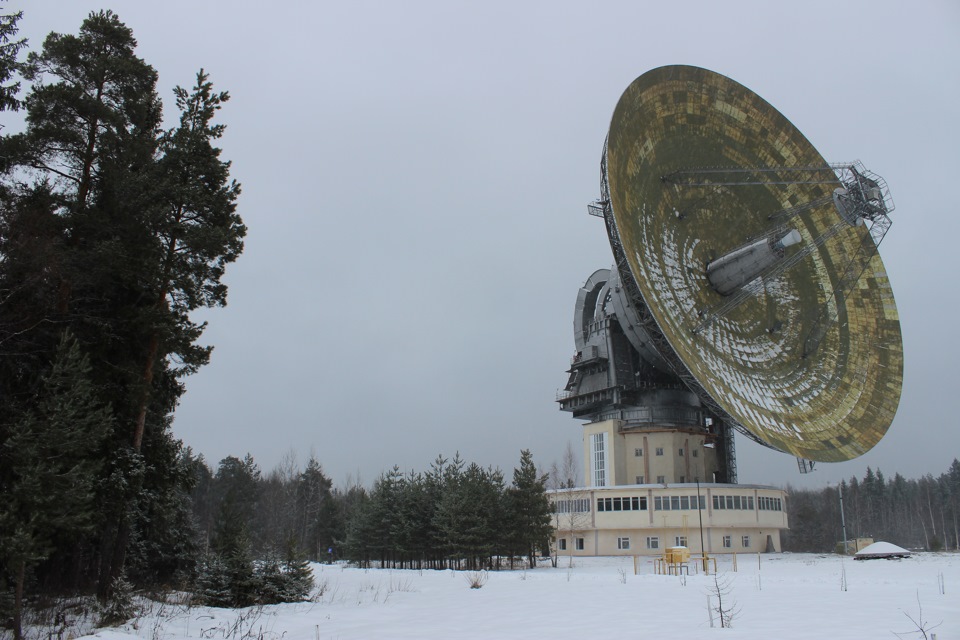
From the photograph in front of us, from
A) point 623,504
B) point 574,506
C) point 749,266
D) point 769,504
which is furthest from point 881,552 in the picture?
point 574,506

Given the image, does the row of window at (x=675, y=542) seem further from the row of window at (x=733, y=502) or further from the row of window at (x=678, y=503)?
the row of window at (x=733, y=502)

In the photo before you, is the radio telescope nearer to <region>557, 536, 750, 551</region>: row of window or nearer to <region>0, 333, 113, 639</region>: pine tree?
<region>557, 536, 750, 551</region>: row of window

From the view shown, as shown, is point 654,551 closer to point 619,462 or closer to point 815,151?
point 619,462

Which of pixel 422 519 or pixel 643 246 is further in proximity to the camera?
pixel 422 519

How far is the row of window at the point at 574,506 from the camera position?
189ft

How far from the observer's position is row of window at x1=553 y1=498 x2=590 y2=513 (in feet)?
189

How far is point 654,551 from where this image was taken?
2160 inches

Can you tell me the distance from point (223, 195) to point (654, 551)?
45.6 meters

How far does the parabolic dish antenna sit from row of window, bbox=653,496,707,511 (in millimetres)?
16871

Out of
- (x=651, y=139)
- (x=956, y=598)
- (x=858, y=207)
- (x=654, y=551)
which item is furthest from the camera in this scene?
(x=654, y=551)

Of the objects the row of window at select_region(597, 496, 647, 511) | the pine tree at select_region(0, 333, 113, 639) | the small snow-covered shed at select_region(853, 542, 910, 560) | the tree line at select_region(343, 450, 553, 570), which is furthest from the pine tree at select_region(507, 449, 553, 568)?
the pine tree at select_region(0, 333, 113, 639)

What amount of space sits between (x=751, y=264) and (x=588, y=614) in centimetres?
2726

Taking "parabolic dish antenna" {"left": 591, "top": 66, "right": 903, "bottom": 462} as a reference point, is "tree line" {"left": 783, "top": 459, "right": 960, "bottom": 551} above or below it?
below

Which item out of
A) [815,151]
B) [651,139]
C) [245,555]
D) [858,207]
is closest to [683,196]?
[651,139]
